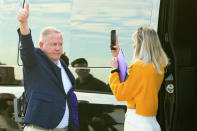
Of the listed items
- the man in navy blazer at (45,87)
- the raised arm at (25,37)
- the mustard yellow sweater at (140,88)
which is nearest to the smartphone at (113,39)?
the mustard yellow sweater at (140,88)

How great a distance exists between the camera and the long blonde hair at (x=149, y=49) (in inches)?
130

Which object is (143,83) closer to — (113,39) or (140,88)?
(140,88)

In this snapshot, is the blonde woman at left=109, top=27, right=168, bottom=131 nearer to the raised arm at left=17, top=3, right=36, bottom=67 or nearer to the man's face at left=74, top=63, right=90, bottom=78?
the man's face at left=74, top=63, right=90, bottom=78

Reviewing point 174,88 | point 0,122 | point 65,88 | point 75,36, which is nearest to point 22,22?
point 65,88

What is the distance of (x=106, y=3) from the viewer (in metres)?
3.85

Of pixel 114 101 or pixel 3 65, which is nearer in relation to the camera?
pixel 114 101

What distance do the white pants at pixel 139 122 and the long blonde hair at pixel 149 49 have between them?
348 millimetres

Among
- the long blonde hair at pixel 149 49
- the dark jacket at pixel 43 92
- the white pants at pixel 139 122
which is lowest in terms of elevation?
the white pants at pixel 139 122

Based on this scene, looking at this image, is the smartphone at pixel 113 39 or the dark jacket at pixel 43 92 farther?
the smartphone at pixel 113 39

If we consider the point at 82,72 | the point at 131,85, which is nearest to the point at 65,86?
the point at 131,85

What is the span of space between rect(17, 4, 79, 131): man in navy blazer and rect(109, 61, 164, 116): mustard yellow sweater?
388 mm

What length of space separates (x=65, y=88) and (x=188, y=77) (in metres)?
1.08

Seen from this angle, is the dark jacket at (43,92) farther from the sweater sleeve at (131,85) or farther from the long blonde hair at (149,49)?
the long blonde hair at (149,49)

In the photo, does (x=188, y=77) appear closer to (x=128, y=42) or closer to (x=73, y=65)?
(x=128, y=42)
